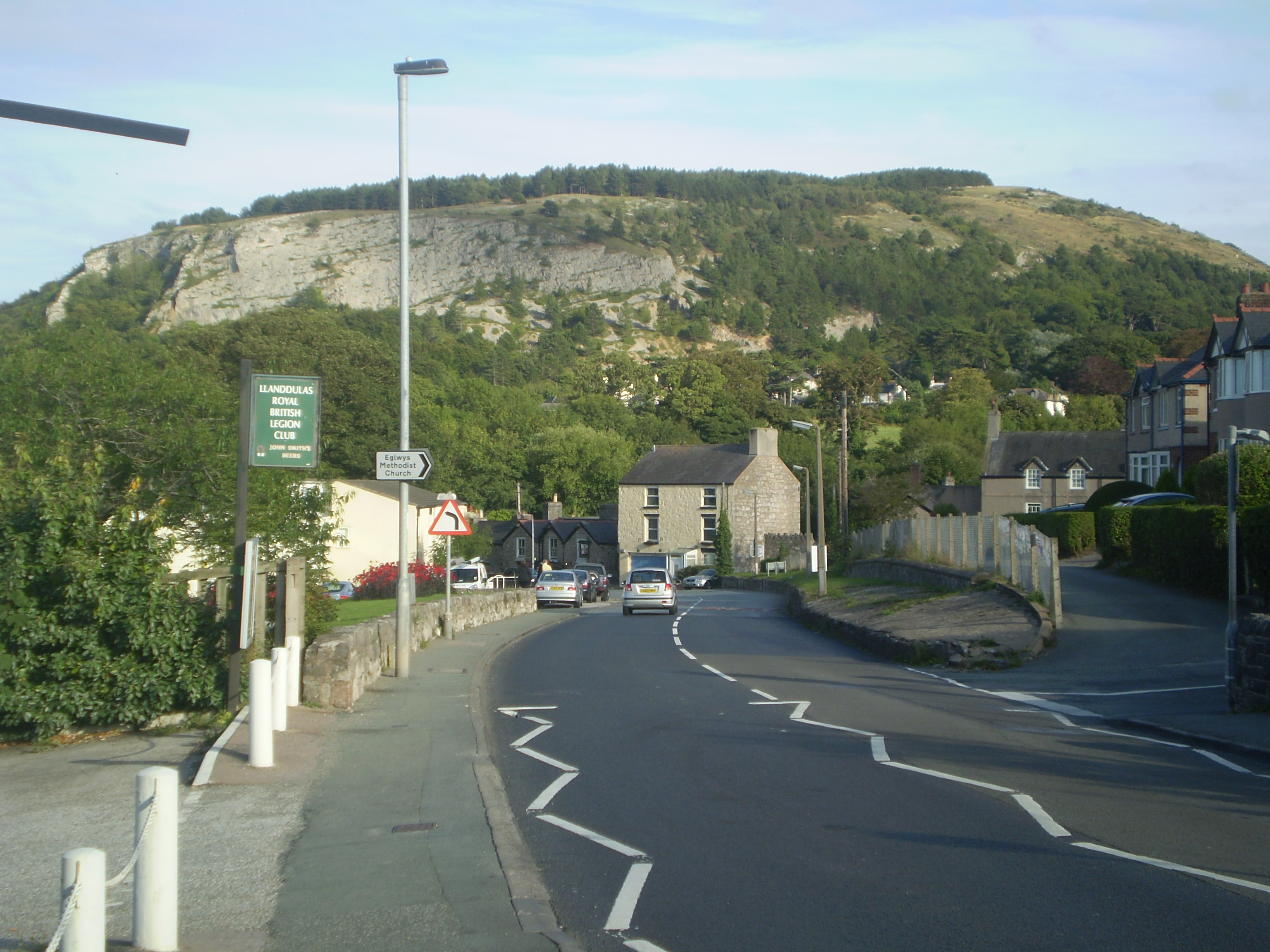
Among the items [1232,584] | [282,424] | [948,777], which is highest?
[282,424]

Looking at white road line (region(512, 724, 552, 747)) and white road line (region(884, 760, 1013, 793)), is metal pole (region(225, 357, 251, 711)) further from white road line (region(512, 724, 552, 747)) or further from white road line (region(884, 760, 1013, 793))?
white road line (region(884, 760, 1013, 793))

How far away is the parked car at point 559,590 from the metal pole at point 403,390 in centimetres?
2344

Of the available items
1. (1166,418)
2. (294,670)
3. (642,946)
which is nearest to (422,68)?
(294,670)

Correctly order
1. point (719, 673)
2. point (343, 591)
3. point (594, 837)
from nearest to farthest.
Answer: point (594, 837) → point (719, 673) → point (343, 591)

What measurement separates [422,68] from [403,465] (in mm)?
5488

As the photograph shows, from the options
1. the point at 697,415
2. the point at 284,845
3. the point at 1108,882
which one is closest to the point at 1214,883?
the point at 1108,882

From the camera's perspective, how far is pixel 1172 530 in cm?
2395

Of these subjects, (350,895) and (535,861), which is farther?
(535,861)

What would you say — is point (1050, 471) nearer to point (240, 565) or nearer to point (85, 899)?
point (240, 565)

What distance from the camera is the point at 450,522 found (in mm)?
20875

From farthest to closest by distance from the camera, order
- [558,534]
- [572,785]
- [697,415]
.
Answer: [697,415], [558,534], [572,785]

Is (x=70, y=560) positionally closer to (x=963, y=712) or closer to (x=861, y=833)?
(x=861, y=833)

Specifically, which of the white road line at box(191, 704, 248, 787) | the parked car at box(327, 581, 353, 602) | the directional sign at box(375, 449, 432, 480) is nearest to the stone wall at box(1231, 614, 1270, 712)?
the directional sign at box(375, 449, 432, 480)

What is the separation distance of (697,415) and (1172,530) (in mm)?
91412
